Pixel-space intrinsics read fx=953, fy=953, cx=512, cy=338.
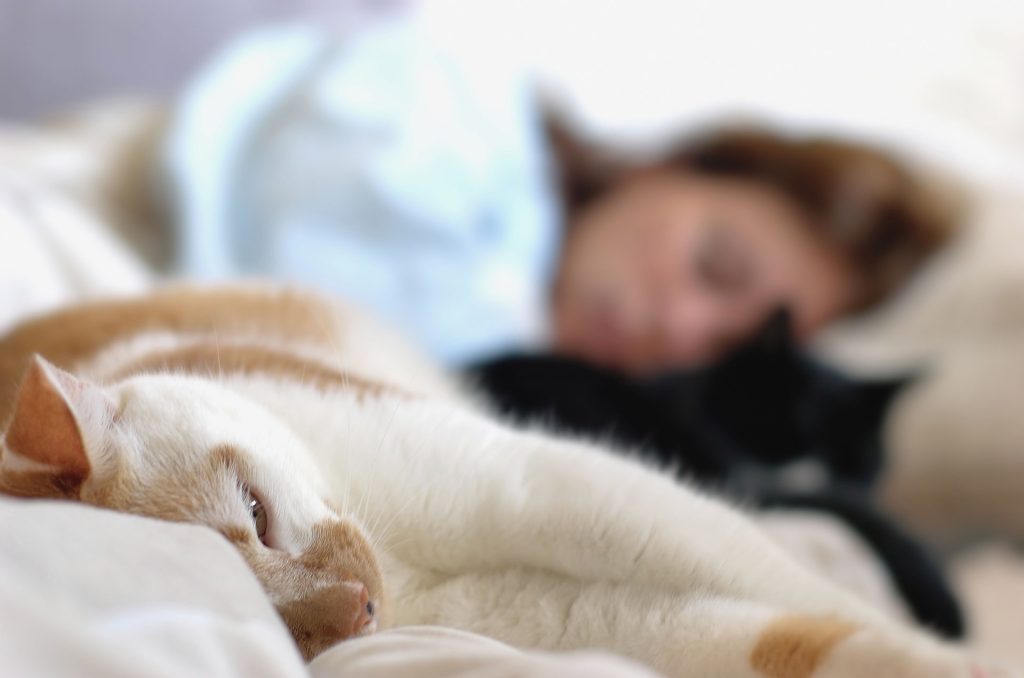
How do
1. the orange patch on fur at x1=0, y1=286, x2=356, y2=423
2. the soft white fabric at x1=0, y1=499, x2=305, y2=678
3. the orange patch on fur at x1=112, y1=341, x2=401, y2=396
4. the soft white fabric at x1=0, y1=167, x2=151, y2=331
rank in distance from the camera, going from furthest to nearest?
the soft white fabric at x1=0, y1=167, x2=151, y2=331
the orange patch on fur at x1=0, y1=286, x2=356, y2=423
the orange patch on fur at x1=112, y1=341, x2=401, y2=396
the soft white fabric at x1=0, y1=499, x2=305, y2=678

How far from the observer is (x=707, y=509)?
0.71m

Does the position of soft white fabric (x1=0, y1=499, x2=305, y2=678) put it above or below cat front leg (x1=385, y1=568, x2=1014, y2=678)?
above

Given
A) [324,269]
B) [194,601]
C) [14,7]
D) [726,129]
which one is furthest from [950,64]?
[194,601]

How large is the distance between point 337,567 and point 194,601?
17 cm

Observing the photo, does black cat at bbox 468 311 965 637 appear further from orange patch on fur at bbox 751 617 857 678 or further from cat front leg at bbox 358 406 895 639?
orange patch on fur at bbox 751 617 857 678

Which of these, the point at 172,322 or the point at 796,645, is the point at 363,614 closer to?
the point at 796,645

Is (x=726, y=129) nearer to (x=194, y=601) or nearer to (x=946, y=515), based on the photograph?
(x=946, y=515)

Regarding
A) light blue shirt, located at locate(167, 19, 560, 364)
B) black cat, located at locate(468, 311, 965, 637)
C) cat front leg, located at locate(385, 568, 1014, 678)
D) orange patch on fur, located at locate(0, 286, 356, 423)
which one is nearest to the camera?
cat front leg, located at locate(385, 568, 1014, 678)

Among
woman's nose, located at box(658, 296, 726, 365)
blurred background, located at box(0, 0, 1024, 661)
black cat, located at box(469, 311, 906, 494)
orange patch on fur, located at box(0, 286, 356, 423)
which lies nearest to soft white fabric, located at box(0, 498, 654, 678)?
orange patch on fur, located at box(0, 286, 356, 423)

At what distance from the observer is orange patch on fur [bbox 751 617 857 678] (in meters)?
0.56

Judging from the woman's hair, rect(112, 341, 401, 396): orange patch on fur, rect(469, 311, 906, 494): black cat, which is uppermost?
rect(112, 341, 401, 396): orange patch on fur

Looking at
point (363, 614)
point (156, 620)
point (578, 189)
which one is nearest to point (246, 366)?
point (363, 614)

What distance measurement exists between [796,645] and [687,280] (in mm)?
1196

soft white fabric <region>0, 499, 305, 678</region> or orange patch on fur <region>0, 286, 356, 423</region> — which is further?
orange patch on fur <region>0, 286, 356, 423</region>
